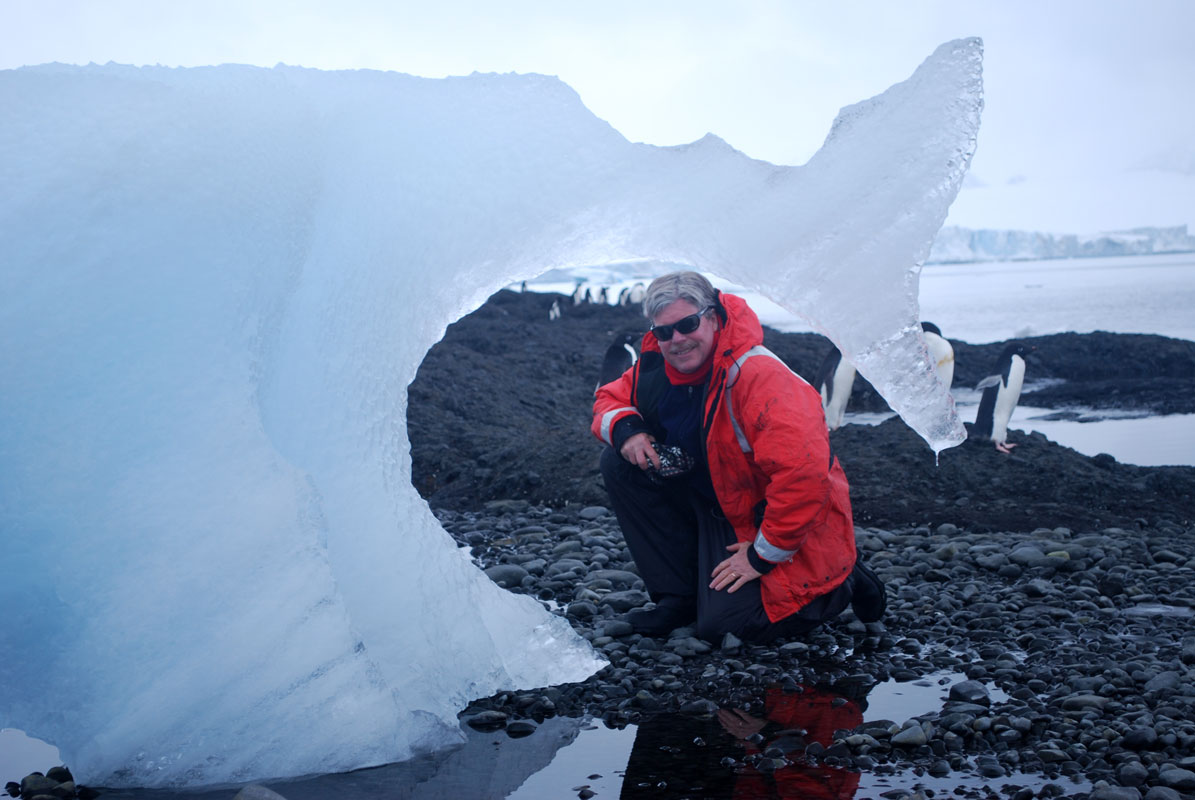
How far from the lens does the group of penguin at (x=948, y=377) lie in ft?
26.4

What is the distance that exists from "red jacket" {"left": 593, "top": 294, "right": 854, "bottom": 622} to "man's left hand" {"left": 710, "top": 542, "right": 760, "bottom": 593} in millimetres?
48

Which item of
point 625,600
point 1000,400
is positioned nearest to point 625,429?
point 625,600

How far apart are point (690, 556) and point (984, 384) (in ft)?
19.0

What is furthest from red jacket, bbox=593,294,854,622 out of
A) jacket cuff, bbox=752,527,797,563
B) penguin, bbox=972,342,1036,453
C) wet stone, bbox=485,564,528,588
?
penguin, bbox=972,342,1036,453

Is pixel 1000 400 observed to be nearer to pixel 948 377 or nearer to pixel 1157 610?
pixel 948 377

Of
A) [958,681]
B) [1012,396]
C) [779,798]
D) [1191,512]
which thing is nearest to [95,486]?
[779,798]

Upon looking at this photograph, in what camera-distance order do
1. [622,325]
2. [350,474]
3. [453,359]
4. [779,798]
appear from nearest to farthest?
[779,798] → [350,474] → [453,359] → [622,325]

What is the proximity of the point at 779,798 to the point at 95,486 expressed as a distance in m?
1.80

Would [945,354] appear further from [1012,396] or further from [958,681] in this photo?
[958,681]

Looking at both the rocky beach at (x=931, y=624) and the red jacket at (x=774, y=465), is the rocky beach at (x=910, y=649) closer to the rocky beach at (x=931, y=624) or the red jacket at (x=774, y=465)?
the rocky beach at (x=931, y=624)

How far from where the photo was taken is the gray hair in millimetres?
3143

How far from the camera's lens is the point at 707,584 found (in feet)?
11.4

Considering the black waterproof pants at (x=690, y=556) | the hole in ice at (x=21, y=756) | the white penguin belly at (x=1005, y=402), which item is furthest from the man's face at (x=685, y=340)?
the white penguin belly at (x=1005, y=402)

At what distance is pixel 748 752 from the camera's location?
105 inches
